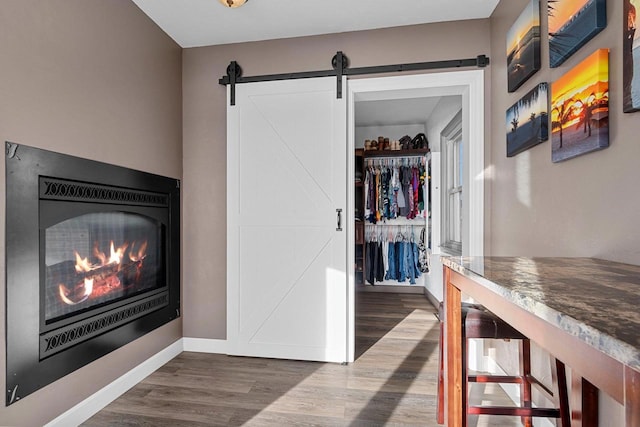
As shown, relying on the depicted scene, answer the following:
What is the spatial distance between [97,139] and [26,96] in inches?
16.4

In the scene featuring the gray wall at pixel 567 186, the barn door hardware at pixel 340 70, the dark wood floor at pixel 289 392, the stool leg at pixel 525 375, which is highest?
the barn door hardware at pixel 340 70

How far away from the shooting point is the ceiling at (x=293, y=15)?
2.21 meters

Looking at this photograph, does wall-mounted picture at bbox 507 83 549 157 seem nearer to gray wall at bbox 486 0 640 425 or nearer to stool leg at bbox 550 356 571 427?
gray wall at bbox 486 0 640 425

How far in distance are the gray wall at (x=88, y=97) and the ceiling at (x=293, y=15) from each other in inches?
8.0

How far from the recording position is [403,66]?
245 centimetres

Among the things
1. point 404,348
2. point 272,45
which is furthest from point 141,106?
point 404,348

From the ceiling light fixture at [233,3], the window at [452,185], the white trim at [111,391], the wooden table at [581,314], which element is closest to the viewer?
the wooden table at [581,314]

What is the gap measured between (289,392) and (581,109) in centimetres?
209

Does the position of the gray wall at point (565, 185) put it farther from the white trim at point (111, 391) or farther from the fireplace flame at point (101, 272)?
the white trim at point (111, 391)

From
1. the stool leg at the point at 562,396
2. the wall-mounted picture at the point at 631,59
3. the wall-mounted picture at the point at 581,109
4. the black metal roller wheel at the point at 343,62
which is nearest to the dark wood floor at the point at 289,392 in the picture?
the stool leg at the point at 562,396

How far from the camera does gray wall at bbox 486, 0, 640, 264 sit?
3.49 ft

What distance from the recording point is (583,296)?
0.60 metres

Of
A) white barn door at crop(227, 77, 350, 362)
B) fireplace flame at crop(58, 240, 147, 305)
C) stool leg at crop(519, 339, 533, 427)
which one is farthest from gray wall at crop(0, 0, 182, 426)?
stool leg at crop(519, 339, 533, 427)

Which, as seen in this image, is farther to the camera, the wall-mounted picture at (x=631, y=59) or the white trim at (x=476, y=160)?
the white trim at (x=476, y=160)
